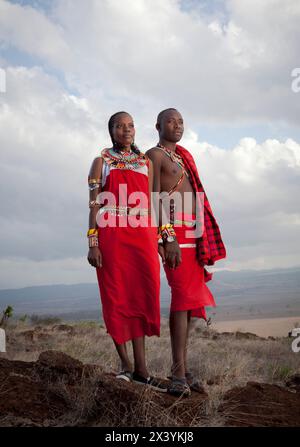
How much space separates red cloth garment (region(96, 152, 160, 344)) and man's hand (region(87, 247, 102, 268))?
63 mm

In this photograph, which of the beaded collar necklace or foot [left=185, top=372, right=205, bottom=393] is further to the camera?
the beaded collar necklace

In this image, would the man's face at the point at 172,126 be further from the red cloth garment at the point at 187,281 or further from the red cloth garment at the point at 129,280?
the red cloth garment at the point at 129,280

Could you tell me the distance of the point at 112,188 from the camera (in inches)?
176

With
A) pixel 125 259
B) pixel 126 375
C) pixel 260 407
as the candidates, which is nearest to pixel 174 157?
pixel 125 259

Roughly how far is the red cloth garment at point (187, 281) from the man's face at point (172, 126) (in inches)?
31.1

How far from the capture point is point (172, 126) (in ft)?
15.1

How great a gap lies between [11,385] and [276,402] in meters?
2.14

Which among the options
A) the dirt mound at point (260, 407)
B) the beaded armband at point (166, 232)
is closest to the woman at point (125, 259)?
the beaded armband at point (166, 232)

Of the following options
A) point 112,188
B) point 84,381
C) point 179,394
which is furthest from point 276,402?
point 112,188

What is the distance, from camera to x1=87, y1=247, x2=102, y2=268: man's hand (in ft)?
14.1

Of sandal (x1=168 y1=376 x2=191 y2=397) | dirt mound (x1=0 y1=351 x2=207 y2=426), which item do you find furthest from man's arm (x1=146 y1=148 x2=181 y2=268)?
dirt mound (x1=0 y1=351 x2=207 y2=426)

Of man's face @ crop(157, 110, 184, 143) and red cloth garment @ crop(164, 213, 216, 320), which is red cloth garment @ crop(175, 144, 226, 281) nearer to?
red cloth garment @ crop(164, 213, 216, 320)

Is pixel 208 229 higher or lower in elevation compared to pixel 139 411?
higher
